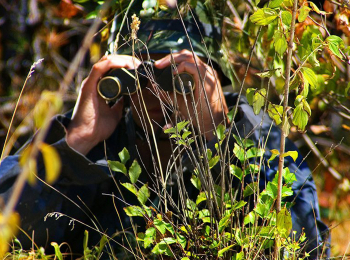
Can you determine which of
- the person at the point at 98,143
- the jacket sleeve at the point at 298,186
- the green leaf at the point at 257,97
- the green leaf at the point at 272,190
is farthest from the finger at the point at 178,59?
the green leaf at the point at 272,190

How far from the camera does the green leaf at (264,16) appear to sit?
0.96 metres

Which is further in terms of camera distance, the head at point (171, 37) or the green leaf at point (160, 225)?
the head at point (171, 37)

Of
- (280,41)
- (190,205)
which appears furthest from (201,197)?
(280,41)

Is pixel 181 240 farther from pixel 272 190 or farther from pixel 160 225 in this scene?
pixel 272 190

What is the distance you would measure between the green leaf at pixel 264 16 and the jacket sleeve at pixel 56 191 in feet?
2.79

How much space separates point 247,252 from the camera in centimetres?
100

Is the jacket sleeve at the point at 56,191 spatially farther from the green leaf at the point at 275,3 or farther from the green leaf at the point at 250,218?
the green leaf at the point at 275,3

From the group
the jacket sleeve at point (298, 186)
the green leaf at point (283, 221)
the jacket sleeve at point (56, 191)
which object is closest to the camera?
the green leaf at point (283, 221)

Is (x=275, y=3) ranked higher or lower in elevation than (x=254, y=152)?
higher

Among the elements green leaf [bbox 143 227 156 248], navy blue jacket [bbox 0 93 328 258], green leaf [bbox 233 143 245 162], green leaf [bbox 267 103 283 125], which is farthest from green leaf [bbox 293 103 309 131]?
navy blue jacket [bbox 0 93 328 258]

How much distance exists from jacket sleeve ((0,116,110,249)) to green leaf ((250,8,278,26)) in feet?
2.79

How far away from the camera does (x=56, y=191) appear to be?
1.72m

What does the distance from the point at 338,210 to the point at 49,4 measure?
2452mm

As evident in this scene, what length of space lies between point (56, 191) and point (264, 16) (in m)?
1.05
